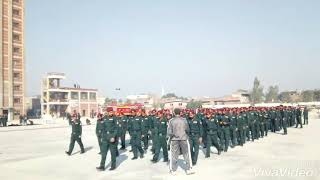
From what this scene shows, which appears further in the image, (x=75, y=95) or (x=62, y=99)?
(x=75, y=95)

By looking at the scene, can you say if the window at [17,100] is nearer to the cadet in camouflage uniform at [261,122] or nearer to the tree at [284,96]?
the cadet in camouflage uniform at [261,122]

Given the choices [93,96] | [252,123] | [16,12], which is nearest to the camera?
[252,123]

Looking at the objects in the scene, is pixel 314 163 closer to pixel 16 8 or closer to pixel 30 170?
pixel 30 170

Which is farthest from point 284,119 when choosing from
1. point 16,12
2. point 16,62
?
point 16,12

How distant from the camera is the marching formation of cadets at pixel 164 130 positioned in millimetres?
11289

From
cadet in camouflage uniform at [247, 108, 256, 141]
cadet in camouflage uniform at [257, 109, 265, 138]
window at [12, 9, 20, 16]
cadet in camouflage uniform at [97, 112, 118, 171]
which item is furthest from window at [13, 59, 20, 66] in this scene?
cadet in camouflage uniform at [97, 112, 118, 171]

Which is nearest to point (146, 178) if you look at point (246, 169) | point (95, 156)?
point (246, 169)

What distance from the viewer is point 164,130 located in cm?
1223

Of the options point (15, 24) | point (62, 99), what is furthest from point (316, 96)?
point (15, 24)

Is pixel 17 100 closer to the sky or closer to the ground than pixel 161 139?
closer to the sky

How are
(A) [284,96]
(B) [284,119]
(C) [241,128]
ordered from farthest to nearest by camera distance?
(A) [284,96]
(B) [284,119]
(C) [241,128]

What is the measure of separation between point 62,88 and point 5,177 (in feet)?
259

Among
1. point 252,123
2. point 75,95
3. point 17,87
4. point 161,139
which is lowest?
point 161,139

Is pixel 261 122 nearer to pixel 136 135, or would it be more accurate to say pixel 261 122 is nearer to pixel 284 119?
pixel 284 119
